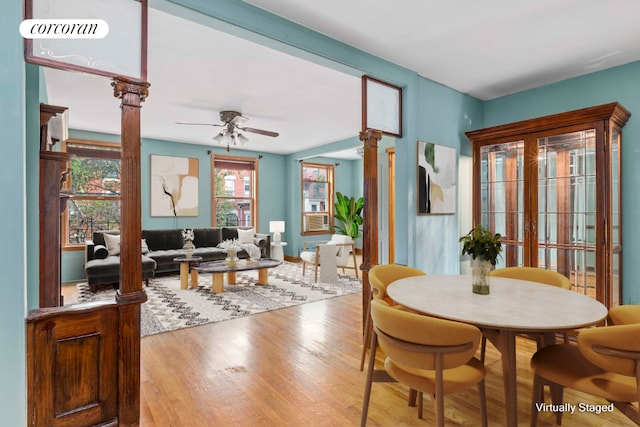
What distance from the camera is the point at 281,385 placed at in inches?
95.0

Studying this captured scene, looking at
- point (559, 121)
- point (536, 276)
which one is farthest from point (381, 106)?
point (536, 276)

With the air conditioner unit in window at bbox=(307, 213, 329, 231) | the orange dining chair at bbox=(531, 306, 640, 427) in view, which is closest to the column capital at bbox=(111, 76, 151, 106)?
the orange dining chair at bbox=(531, 306, 640, 427)

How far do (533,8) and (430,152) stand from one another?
155cm

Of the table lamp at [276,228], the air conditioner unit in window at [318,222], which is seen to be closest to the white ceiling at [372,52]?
the table lamp at [276,228]

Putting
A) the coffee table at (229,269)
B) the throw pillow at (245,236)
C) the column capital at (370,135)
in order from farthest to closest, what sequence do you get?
the throw pillow at (245,236) → the coffee table at (229,269) → the column capital at (370,135)

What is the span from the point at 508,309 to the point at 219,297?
3996mm

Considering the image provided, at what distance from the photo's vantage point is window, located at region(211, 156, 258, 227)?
304 inches

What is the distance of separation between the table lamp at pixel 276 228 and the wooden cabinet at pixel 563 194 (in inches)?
189

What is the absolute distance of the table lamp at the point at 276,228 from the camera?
7784mm

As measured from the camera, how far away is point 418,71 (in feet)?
11.6

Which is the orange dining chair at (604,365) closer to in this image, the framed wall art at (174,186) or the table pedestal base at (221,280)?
the table pedestal base at (221,280)

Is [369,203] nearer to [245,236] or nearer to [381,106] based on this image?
[381,106]

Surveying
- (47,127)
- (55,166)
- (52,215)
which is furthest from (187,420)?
(47,127)

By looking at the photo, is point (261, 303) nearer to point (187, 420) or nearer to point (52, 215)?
point (187, 420)
